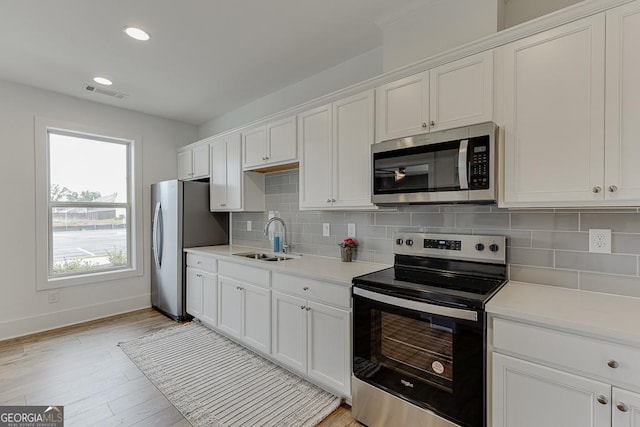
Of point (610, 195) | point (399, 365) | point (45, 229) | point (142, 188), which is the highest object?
point (142, 188)

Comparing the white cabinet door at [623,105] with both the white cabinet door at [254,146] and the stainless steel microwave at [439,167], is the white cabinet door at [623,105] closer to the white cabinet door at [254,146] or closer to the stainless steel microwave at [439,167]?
the stainless steel microwave at [439,167]

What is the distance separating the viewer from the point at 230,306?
311 centimetres

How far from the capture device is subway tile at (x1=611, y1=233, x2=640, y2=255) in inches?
61.5

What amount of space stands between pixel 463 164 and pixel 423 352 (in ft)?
3.52

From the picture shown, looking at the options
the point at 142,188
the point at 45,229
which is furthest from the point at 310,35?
the point at 45,229

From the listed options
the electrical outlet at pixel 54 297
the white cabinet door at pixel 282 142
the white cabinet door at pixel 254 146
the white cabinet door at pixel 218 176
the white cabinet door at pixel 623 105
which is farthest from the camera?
the white cabinet door at pixel 218 176

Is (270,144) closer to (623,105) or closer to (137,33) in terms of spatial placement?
(137,33)

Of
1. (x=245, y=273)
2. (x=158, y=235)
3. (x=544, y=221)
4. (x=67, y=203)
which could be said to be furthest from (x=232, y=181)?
(x=544, y=221)

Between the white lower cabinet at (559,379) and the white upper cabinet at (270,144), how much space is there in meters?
2.15

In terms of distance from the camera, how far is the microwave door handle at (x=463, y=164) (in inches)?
68.4

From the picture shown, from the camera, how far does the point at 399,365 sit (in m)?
1.78

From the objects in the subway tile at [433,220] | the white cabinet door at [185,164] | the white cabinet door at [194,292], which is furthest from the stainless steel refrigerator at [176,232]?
the subway tile at [433,220]

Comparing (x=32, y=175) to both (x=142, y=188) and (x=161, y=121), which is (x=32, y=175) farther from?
(x=161, y=121)

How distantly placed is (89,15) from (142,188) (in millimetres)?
2505
